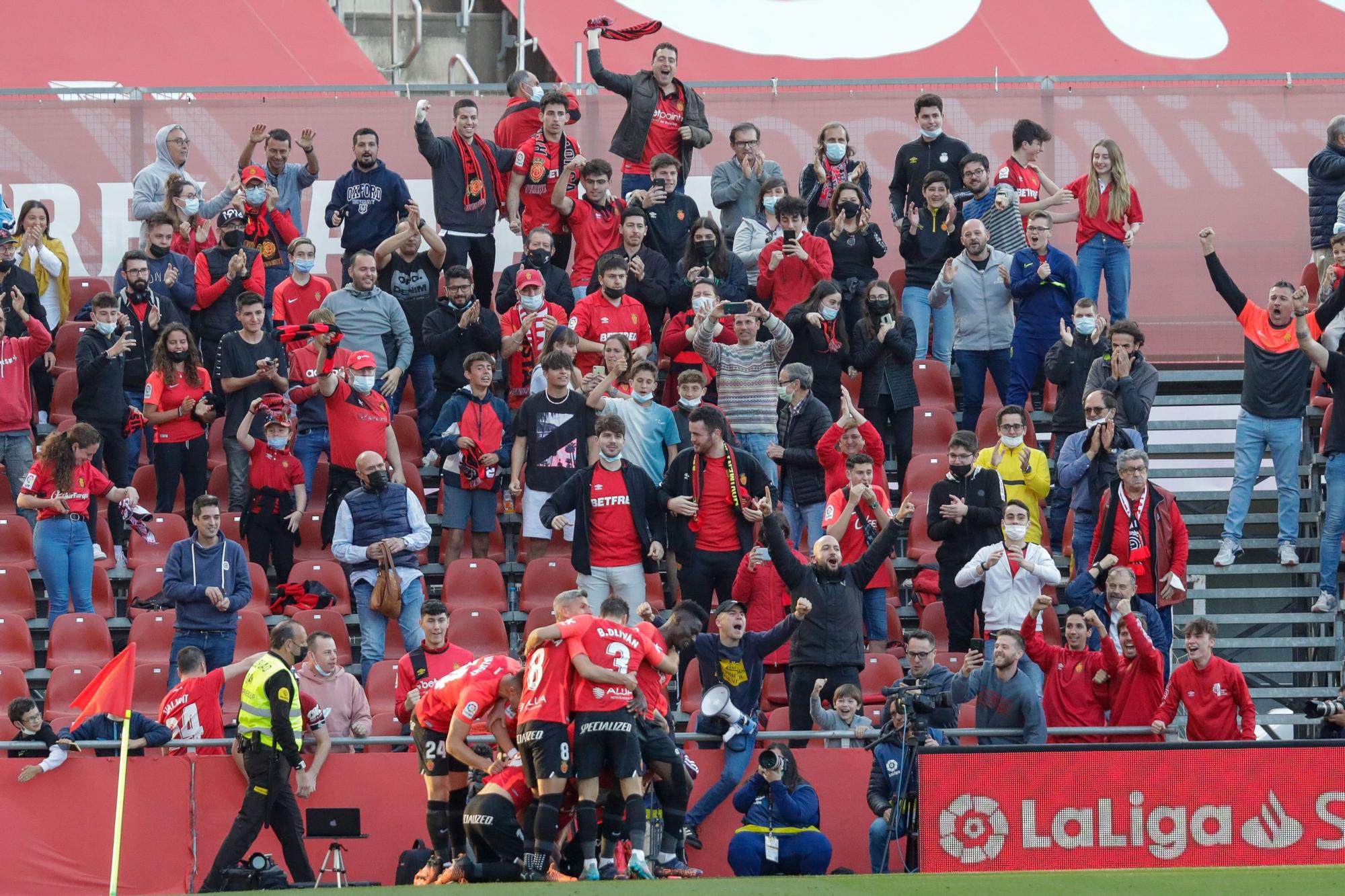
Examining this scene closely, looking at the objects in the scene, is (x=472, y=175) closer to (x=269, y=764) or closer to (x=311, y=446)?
(x=311, y=446)

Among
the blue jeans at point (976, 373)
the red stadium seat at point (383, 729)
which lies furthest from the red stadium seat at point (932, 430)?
the red stadium seat at point (383, 729)

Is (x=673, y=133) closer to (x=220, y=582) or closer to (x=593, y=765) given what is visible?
(x=220, y=582)

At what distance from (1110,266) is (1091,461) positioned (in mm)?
2631

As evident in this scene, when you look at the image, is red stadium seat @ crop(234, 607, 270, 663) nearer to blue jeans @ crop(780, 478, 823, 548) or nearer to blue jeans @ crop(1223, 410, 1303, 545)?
blue jeans @ crop(780, 478, 823, 548)

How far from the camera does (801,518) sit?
14.3m

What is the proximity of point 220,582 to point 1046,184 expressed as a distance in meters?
7.96

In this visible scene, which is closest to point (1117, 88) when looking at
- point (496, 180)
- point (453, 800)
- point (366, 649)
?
point (496, 180)

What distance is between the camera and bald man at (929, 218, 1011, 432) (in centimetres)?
1536

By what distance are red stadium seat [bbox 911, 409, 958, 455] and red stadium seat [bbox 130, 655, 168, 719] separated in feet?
20.6

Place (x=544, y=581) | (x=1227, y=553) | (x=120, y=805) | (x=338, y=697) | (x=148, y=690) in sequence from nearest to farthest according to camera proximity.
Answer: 1. (x=120, y=805)
2. (x=338, y=697)
3. (x=148, y=690)
4. (x=544, y=581)
5. (x=1227, y=553)

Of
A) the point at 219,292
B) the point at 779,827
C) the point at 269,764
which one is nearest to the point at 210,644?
the point at 269,764

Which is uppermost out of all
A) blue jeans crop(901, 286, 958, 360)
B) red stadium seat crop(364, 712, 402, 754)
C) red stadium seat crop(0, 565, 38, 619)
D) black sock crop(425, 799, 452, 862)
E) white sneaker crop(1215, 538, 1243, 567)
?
blue jeans crop(901, 286, 958, 360)

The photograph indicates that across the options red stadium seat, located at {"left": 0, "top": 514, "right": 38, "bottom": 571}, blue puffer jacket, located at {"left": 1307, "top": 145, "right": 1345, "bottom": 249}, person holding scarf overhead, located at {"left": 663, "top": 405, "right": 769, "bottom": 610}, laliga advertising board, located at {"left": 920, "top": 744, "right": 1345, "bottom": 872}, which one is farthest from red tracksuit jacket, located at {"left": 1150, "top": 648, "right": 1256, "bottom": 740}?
red stadium seat, located at {"left": 0, "top": 514, "right": 38, "bottom": 571}

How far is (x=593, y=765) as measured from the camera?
33.8 ft
